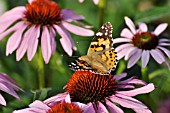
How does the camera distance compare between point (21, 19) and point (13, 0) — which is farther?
point (13, 0)

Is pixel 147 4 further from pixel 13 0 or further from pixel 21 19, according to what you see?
pixel 21 19

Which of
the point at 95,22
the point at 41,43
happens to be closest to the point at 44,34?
the point at 41,43

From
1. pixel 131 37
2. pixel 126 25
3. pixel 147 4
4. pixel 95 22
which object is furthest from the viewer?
pixel 147 4

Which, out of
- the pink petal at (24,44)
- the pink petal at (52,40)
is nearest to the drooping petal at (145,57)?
the pink petal at (52,40)

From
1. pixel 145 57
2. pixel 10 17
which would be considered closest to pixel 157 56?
pixel 145 57

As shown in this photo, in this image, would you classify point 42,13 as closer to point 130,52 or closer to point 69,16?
point 69,16

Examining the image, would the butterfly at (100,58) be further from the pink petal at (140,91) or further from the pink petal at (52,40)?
the pink petal at (52,40)

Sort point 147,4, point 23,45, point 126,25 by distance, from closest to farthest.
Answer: point 23,45 < point 126,25 < point 147,4
